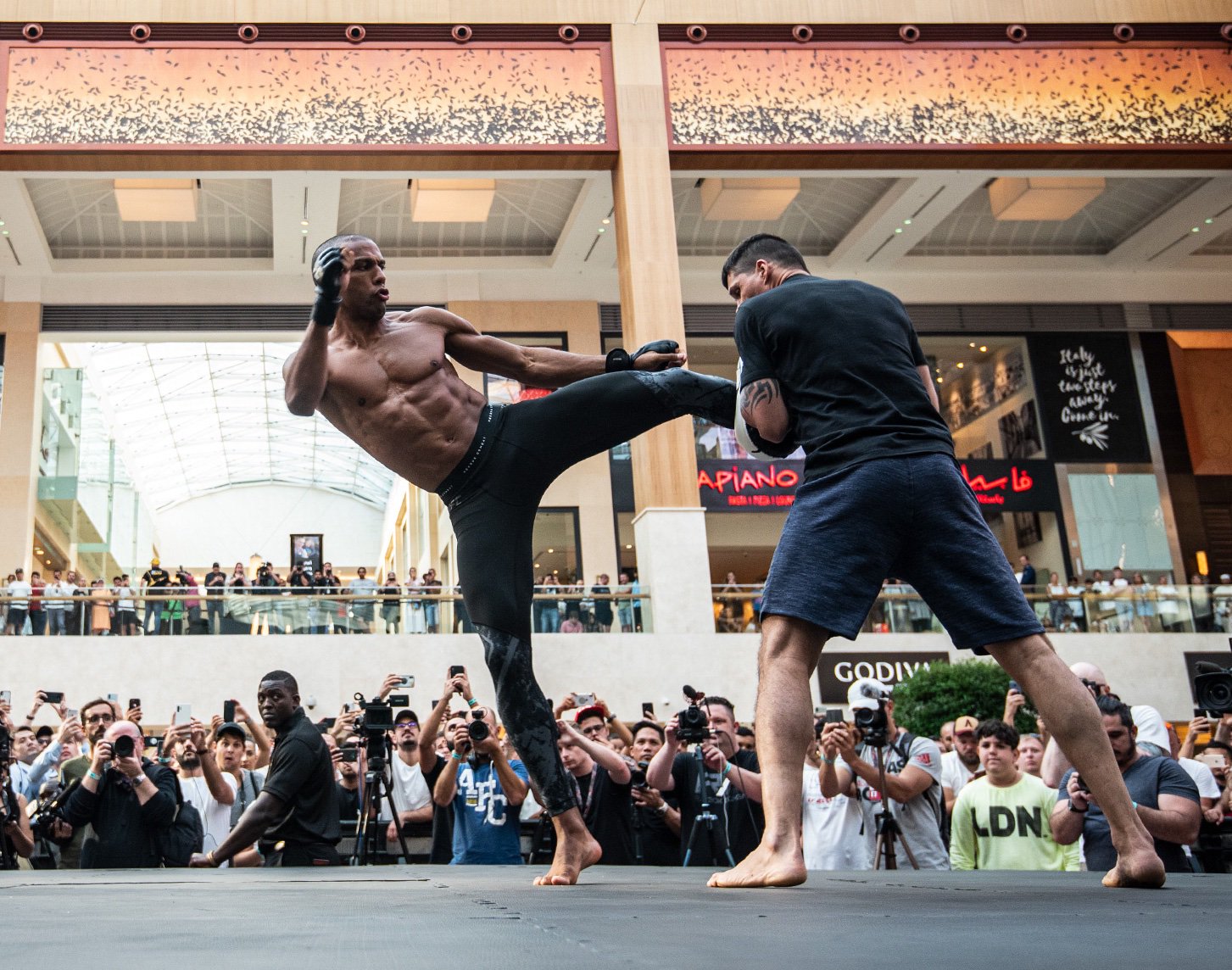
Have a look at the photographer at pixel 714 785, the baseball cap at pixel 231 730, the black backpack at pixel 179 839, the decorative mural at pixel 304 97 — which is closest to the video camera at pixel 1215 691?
the photographer at pixel 714 785

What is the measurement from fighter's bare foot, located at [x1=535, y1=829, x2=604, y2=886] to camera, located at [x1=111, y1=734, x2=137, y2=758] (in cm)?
288

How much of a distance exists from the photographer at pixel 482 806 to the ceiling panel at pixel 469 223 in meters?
14.4

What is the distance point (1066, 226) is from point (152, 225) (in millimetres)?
15703

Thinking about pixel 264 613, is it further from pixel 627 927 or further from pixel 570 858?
pixel 627 927

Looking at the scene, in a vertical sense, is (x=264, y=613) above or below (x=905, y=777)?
above

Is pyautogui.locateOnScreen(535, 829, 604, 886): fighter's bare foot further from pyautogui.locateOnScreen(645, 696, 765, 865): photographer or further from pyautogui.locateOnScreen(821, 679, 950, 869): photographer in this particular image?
pyautogui.locateOnScreen(821, 679, 950, 869): photographer

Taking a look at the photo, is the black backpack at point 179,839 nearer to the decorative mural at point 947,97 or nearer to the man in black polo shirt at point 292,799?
the man in black polo shirt at point 292,799

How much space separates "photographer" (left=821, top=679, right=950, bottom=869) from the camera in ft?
17.2

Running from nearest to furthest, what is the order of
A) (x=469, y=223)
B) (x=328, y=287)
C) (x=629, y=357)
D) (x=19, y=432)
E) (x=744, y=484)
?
(x=328, y=287) → (x=629, y=357) → (x=19, y=432) → (x=469, y=223) → (x=744, y=484)

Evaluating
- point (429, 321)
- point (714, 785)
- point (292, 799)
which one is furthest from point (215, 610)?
point (429, 321)

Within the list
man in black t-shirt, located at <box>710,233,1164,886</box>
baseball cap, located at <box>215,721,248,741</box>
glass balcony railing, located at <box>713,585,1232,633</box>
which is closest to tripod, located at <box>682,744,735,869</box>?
baseball cap, located at <box>215,721,248,741</box>

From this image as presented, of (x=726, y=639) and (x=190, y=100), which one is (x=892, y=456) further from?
(x=190, y=100)

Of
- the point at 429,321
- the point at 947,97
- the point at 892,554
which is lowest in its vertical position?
the point at 892,554

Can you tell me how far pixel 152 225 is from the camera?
65.7 feet
